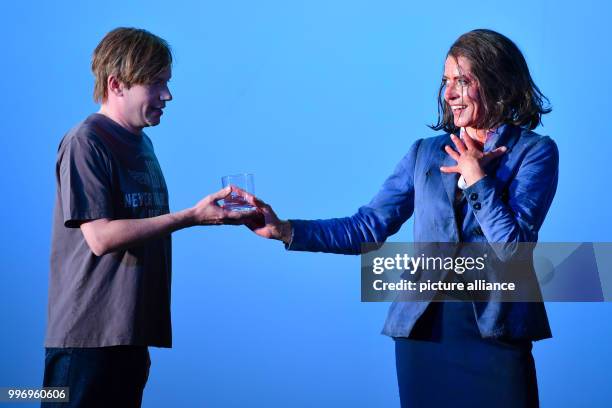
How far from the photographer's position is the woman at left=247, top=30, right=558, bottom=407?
1819mm

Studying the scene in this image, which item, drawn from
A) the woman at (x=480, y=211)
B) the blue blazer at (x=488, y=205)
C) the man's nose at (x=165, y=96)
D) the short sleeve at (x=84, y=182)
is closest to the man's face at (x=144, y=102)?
the man's nose at (x=165, y=96)

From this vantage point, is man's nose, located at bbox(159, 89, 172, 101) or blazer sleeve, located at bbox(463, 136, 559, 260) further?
man's nose, located at bbox(159, 89, 172, 101)

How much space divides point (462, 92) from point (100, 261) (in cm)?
88

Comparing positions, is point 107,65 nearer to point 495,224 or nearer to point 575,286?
point 495,224

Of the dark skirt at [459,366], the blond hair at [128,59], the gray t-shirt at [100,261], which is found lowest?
the dark skirt at [459,366]

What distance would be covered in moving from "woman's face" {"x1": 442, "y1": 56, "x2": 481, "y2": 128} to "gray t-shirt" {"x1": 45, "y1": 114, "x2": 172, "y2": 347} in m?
0.72

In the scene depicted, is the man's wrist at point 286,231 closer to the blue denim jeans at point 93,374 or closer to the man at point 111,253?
the man at point 111,253

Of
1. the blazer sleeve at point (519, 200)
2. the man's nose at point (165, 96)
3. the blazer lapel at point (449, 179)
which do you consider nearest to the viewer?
the blazer sleeve at point (519, 200)

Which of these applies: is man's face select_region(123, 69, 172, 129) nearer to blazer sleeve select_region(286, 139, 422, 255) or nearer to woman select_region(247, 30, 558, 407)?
blazer sleeve select_region(286, 139, 422, 255)

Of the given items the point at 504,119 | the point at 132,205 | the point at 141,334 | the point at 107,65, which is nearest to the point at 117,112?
the point at 107,65

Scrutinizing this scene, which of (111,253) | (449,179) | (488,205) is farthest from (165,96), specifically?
(488,205)

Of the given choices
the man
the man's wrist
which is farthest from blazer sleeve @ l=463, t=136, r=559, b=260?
the man

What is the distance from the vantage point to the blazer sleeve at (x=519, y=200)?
1796 mm

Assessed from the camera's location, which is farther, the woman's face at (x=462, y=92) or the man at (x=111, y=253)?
the woman's face at (x=462, y=92)
